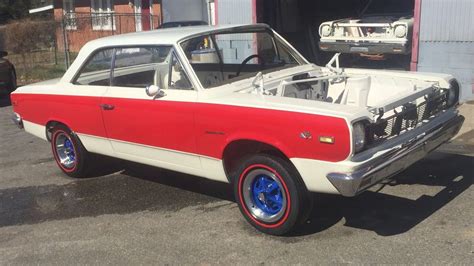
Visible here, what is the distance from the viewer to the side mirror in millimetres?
4689

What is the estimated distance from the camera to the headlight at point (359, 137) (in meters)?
3.75

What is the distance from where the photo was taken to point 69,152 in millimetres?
6301

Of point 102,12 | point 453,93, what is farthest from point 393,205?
point 102,12

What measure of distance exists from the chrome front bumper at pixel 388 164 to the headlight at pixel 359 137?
4.8 inches

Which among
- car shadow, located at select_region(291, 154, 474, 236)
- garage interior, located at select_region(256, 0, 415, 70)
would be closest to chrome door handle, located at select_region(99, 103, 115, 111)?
car shadow, located at select_region(291, 154, 474, 236)

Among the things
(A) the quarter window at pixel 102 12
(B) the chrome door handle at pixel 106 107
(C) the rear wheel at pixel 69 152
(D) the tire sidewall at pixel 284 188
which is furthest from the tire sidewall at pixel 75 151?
(A) the quarter window at pixel 102 12

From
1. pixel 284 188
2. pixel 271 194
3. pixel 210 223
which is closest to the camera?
pixel 284 188

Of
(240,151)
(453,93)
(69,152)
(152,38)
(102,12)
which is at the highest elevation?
(102,12)

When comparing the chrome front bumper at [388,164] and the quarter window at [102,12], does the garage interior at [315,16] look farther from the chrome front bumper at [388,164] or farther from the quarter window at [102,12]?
the quarter window at [102,12]

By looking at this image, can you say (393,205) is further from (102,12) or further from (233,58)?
(102,12)

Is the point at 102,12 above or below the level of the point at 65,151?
above

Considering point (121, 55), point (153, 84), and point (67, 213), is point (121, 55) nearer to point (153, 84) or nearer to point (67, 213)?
point (153, 84)

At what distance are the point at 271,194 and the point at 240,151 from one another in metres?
0.46

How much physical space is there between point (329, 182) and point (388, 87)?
1.69 meters
